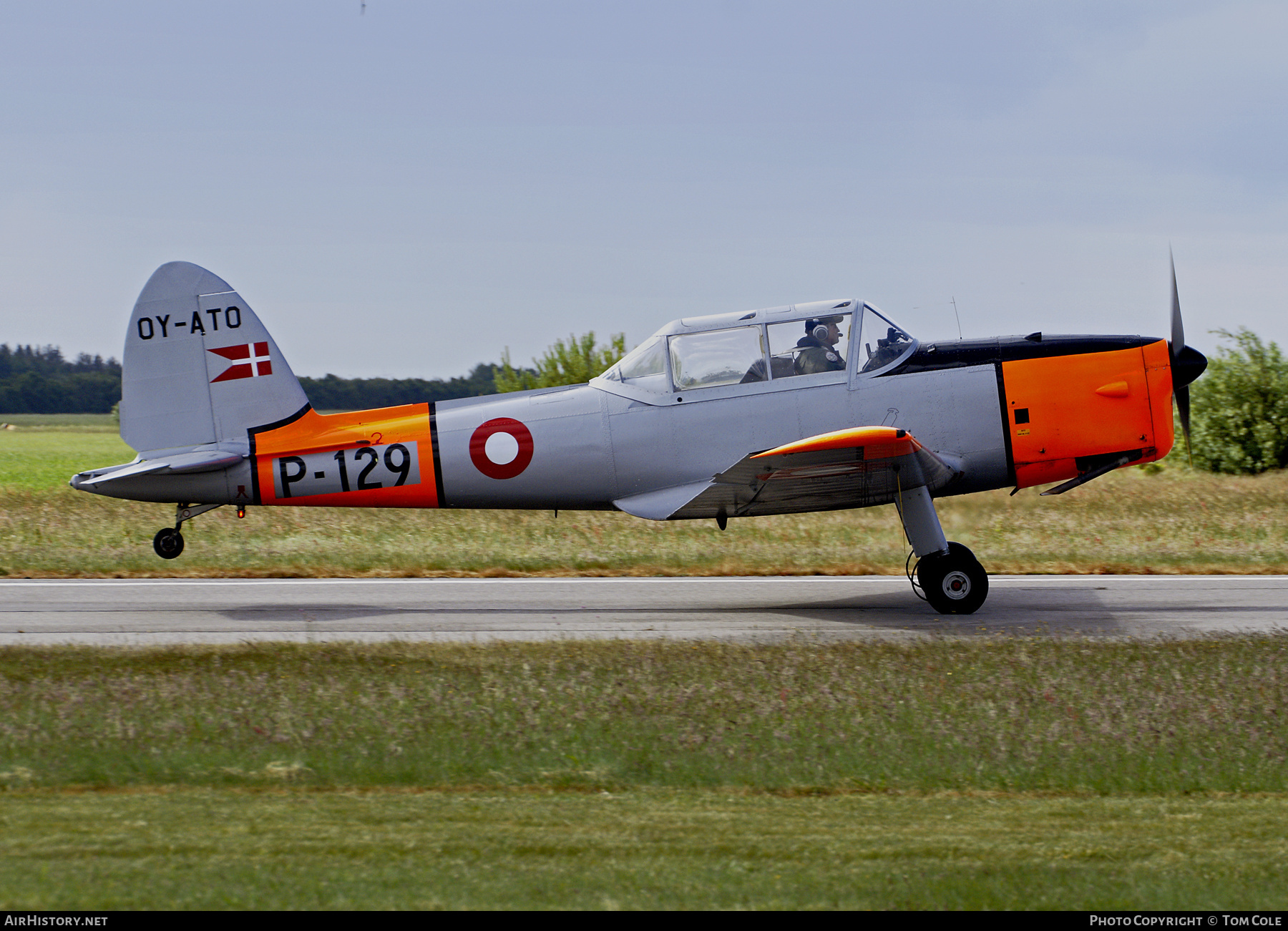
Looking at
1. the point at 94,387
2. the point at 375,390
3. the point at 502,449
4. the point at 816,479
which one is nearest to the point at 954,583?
the point at 816,479

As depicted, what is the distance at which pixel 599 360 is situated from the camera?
34.3m

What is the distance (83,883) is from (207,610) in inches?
293

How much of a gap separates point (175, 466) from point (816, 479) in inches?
258

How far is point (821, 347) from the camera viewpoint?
429 inches

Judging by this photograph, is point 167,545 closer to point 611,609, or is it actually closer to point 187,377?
point 187,377

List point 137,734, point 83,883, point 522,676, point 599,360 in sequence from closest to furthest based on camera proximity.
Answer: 1. point 83,883
2. point 137,734
3. point 522,676
4. point 599,360

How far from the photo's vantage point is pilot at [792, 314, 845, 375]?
10875 millimetres

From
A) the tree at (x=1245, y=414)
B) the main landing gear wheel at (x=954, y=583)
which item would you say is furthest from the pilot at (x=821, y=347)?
the tree at (x=1245, y=414)

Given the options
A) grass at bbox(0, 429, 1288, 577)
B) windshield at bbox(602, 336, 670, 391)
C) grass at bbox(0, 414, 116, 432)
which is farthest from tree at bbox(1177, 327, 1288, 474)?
grass at bbox(0, 414, 116, 432)

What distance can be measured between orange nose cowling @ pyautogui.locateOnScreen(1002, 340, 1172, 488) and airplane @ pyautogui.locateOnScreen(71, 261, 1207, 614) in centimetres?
2

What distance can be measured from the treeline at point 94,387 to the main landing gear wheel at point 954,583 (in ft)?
65.7

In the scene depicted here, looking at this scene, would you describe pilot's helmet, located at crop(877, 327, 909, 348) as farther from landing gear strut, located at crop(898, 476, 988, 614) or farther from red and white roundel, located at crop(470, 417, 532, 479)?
red and white roundel, located at crop(470, 417, 532, 479)

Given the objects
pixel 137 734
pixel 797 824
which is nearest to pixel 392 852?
pixel 797 824

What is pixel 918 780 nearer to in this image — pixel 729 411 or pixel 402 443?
pixel 729 411
